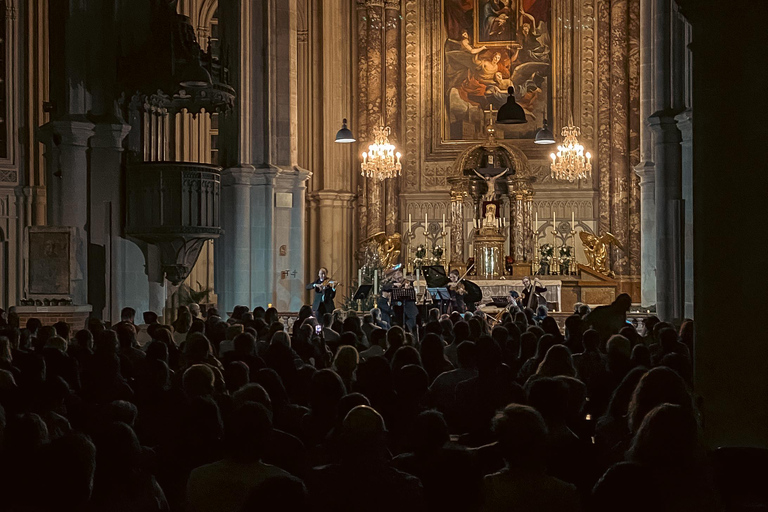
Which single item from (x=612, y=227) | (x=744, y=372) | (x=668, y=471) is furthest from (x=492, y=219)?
(x=668, y=471)

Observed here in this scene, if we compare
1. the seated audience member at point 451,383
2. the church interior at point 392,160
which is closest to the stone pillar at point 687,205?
the church interior at point 392,160

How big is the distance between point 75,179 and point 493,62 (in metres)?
19.5

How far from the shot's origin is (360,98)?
3325 cm

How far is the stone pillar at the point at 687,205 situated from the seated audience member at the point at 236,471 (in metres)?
11.8

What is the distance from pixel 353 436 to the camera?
4.40m

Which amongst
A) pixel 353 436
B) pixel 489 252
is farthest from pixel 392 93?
pixel 353 436

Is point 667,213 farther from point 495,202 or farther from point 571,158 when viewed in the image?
point 495,202

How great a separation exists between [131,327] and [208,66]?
6925 mm

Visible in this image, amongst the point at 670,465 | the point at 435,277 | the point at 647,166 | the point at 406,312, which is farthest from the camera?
the point at 647,166

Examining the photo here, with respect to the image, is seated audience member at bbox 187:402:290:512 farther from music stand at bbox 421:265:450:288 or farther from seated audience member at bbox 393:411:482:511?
music stand at bbox 421:265:450:288

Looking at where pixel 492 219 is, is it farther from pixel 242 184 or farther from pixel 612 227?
pixel 242 184

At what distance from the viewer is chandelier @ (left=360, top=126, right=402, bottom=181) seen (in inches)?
1184

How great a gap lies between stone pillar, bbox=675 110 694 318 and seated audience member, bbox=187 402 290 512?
1177 centimetres

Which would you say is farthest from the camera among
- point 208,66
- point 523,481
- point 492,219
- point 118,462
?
point 492,219
